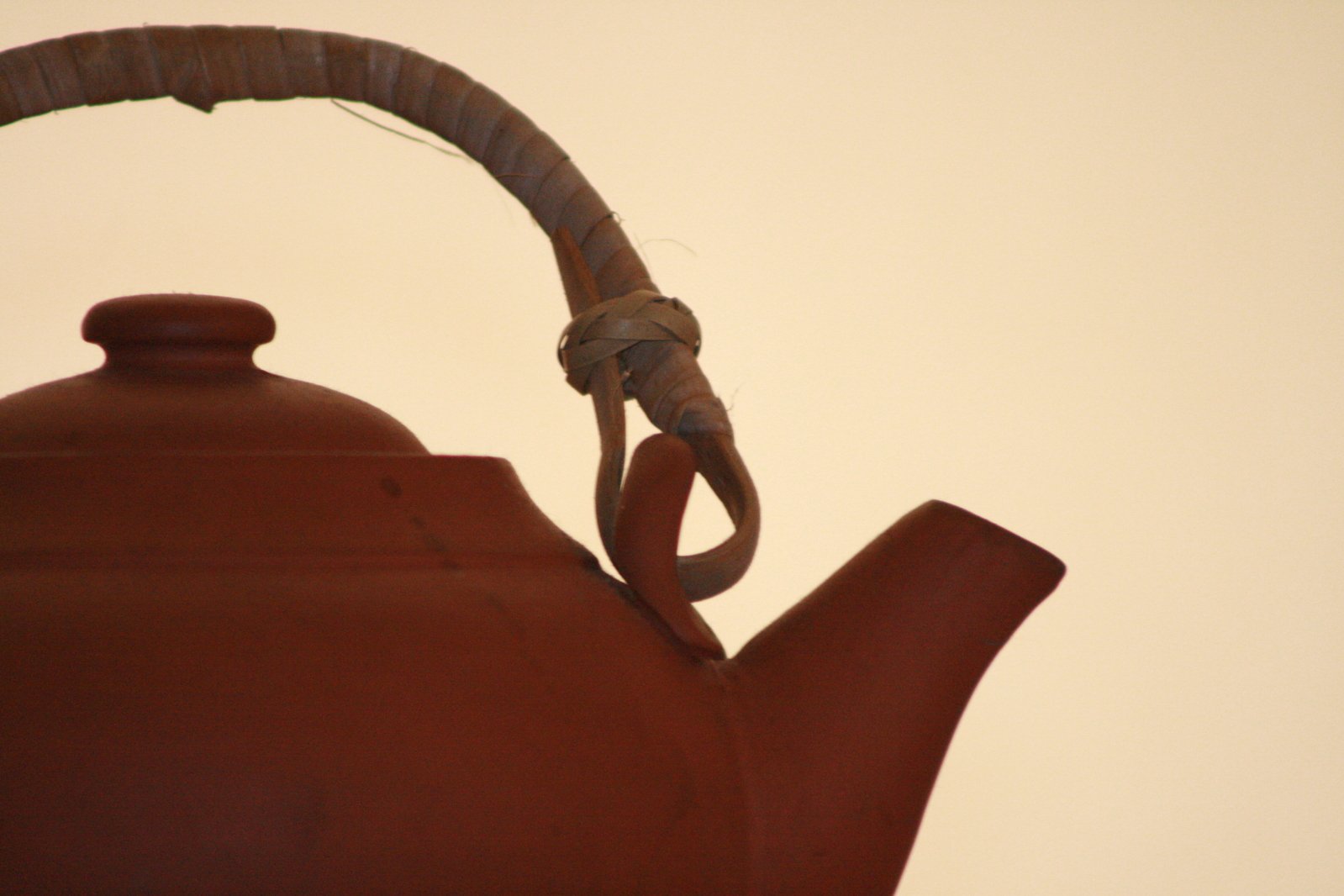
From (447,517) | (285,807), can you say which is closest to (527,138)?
(447,517)

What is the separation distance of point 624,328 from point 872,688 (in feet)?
0.60

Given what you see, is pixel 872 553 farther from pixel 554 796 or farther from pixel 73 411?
pixel 73 411

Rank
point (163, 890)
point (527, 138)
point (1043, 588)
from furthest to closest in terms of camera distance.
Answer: point (527, 138), point (1043, 588), point (163, 890)

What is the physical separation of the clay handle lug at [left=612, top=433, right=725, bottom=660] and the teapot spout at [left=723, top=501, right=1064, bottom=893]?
3cm

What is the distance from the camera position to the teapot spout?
0.37 m

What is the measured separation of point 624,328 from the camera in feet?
1.63

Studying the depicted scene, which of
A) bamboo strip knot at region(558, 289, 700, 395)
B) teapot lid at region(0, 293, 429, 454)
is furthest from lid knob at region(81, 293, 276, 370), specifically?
bamboo strip knot at region(558, 289, 700, 395)

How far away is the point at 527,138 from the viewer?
1.83 feet

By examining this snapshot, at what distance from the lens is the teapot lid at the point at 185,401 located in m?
0.38

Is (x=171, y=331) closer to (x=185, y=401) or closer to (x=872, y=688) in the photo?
(x=185, y=401)

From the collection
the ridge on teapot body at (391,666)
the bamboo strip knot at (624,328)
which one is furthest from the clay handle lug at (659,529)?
the bamboo strip knot at (624,328)

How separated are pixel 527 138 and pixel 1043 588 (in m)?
0.30

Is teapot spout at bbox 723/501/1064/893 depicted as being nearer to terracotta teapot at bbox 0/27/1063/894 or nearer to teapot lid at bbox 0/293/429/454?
terracotta teapot at bbox 0/27/1063/894

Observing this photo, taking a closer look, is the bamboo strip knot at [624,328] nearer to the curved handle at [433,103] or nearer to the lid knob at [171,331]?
the curved handle at [433,103]
